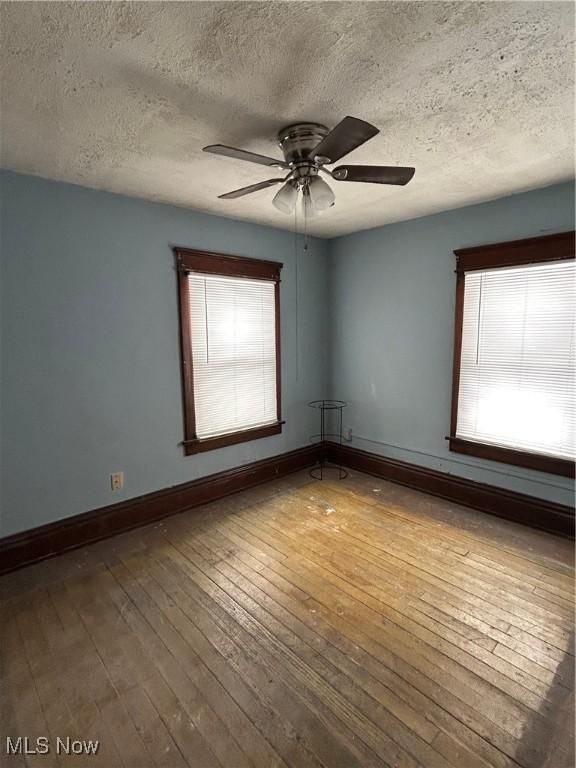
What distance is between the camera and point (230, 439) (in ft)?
11.4

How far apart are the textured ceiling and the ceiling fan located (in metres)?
0.08

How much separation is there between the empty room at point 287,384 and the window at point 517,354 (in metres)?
0.02

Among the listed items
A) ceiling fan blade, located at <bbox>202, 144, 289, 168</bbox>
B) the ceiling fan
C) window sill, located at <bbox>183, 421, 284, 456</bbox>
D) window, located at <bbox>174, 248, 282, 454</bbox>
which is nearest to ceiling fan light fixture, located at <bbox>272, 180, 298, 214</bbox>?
the ceiling fan

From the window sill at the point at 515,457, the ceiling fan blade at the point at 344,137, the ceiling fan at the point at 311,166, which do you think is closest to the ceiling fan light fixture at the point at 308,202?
the ceiling fan at the point at 311,166

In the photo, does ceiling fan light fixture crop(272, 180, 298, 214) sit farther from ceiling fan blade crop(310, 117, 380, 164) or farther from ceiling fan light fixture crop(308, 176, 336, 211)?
ceiling fan blade crop(310, 117, 380, 164)

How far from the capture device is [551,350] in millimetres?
2729

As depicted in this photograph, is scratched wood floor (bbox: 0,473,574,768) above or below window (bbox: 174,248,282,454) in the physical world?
below

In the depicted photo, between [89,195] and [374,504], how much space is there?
127 inches

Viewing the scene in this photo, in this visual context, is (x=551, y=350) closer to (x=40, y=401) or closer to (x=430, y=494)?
(x=430, y=494)

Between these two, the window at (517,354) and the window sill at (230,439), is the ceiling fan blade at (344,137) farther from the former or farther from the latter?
the window sill at (230,439)

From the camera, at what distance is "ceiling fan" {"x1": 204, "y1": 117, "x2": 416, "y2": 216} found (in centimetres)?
156

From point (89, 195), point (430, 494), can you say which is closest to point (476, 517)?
point (430, 494)

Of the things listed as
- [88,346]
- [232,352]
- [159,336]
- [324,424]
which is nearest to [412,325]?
[324,424]

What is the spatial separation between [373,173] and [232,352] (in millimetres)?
2039
